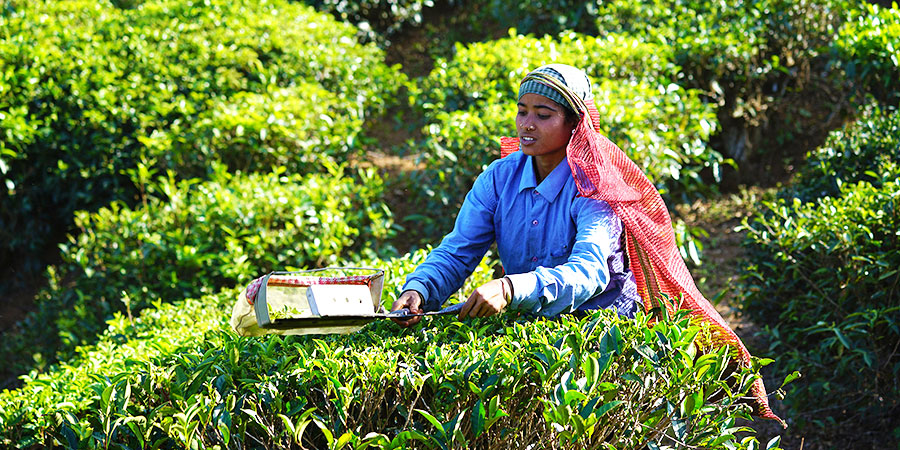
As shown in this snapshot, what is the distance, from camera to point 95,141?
19.6 feet

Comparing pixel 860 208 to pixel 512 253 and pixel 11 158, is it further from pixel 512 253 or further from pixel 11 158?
pixel 11 158

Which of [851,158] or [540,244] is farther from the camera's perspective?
[851,158]

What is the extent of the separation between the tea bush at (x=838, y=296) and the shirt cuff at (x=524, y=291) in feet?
5.20

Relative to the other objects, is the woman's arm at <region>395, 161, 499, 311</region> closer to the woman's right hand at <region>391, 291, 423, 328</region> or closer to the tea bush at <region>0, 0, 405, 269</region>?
the woman's right hand at <region>391, 291, 423, 328</region>

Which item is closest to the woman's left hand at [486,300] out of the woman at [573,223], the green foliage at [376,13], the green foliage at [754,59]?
the woman at [573,223]

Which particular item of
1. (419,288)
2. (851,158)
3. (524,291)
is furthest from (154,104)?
(851,158)

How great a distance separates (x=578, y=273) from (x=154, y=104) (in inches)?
169

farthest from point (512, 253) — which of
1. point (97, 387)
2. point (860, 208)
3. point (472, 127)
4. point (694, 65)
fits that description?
point (694, 65)

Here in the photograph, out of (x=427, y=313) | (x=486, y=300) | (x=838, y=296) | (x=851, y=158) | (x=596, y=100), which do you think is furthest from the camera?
(x=596, y=100)

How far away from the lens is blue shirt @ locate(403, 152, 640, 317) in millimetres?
2565

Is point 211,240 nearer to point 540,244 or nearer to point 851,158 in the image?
point 540,244

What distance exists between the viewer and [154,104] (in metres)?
5.97

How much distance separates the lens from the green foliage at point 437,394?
2188 mm

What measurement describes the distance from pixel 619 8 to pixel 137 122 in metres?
3.66
